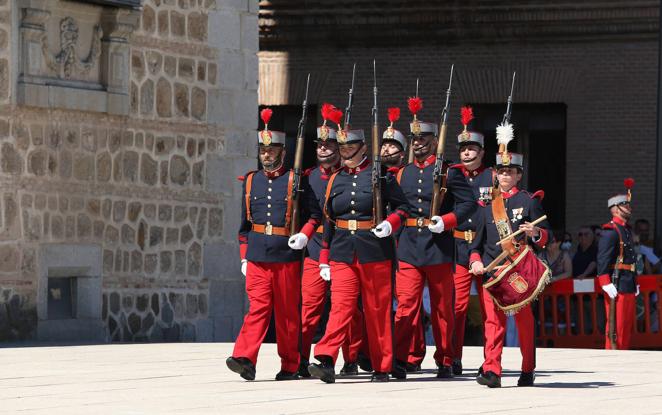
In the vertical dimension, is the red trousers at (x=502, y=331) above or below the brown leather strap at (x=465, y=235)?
below

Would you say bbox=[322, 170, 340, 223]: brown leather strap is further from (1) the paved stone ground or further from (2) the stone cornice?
(2) the stone cornice

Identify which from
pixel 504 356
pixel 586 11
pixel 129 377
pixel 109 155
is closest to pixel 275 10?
pixel 586 11

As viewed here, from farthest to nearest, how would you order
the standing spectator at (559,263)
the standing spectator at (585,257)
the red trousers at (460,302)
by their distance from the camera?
the standing spectator at (585,257) < the standing spectator at (559,263) < the red trousers at (460,302)

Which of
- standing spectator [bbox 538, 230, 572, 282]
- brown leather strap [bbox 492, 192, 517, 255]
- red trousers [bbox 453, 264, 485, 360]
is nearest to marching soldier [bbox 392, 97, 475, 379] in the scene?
red trousers [bbox 453, 264, 485, 360]

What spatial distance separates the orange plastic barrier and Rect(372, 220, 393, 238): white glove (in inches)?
279

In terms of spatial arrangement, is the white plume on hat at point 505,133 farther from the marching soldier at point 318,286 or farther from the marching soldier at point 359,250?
the marching soldier at point 318,286

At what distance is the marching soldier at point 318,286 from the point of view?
14.3m

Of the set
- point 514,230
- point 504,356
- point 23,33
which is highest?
point 23,33

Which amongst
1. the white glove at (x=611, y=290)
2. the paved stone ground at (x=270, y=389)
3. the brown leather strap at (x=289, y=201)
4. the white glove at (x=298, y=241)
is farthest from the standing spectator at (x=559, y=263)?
the white glove at (x=298, y=241)

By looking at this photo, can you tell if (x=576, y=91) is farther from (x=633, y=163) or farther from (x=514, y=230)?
(x=514, y=230)

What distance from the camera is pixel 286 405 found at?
38.5 feet

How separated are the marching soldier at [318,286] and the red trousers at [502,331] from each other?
4.82 ft

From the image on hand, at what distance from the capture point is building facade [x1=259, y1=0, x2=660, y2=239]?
1135 inches

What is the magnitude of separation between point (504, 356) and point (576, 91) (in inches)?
506
